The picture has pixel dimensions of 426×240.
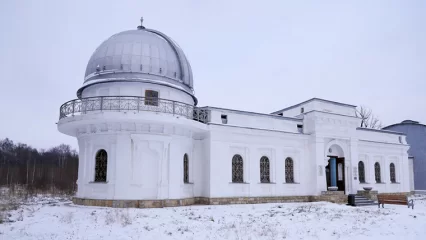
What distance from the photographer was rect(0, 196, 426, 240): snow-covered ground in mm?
9914

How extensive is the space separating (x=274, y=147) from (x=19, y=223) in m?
13.3

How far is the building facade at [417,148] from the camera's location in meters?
31.2

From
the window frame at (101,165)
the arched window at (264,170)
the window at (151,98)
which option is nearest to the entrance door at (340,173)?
the arched window at (264,170)

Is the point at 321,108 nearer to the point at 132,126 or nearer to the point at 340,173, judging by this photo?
the point at 340,173

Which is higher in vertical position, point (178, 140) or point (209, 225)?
point (178, 140)

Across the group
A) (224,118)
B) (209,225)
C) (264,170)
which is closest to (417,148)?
(264,170)

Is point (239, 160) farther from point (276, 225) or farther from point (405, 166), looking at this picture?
point (405, 166)

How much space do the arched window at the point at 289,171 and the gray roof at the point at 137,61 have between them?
7222mm

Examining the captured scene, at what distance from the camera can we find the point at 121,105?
16312 mm

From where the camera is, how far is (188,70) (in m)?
20.1

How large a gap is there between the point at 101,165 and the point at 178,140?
12.4 feet

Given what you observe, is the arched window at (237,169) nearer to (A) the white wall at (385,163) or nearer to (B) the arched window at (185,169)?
(B) the arched window at (185,169)

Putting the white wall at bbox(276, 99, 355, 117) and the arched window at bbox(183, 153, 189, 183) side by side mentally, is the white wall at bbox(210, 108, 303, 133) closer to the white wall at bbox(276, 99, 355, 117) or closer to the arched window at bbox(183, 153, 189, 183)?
the white wall at bbox(276, 99, 355, 117)

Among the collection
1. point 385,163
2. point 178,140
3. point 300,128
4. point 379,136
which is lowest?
point 385,163
